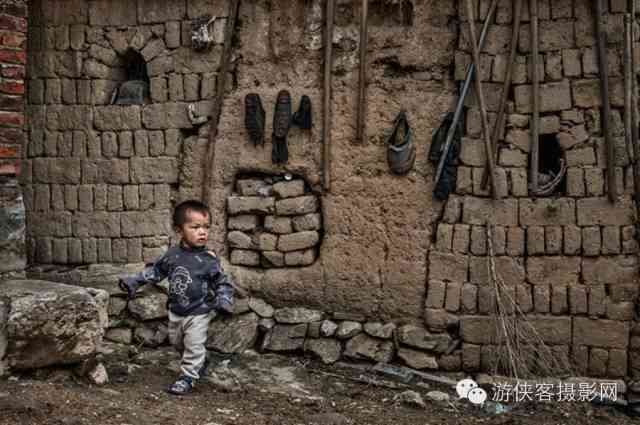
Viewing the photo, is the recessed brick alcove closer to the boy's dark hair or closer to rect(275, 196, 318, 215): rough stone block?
rect(275, 196, 318, 215): rough stone block

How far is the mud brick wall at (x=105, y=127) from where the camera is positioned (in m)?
5.54

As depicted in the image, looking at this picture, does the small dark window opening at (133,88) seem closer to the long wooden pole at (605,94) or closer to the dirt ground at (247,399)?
the dirt ground at (247,399)

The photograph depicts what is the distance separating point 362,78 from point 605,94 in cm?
170

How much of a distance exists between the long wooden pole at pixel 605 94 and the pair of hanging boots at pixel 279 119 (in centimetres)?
209

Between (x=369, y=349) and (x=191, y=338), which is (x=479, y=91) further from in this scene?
(x=191, y=338)

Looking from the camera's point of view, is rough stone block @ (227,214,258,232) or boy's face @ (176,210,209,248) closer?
boy's face @ (176,210,209,248)

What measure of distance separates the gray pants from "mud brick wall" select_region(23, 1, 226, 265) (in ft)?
4.62

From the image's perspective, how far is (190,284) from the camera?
4176 mm

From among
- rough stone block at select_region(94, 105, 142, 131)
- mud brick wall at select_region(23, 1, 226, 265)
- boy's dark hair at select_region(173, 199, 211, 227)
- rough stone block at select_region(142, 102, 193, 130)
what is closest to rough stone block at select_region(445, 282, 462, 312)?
boy's dark hair at select_region(173, 199, 211, 227)

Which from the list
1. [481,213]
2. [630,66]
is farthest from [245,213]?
[630,66]

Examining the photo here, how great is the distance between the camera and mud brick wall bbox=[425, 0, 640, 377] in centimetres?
487

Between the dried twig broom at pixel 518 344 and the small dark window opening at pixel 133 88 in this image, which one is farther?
the small dark window opening at pixel 133 88

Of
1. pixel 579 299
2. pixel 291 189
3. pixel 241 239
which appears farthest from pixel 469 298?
pixel 241 239

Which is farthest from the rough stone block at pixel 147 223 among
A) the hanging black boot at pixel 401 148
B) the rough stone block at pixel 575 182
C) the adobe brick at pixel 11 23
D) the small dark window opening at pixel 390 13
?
the rough stone block at pixel 575 182
